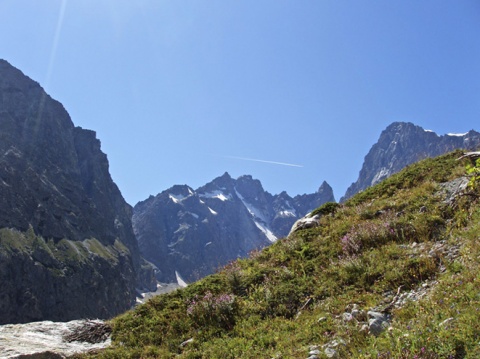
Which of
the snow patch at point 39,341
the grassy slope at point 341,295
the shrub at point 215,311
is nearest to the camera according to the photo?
the grassy slope at point 341,295

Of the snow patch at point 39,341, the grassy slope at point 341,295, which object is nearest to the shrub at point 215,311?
the grassy slope at point 341,295

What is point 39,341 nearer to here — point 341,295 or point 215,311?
point 215,311

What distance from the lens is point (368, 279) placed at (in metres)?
11.5

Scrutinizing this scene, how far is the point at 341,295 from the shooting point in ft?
36.6

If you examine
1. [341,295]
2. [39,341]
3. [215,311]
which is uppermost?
[39,341]

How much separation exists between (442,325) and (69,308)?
643 ft

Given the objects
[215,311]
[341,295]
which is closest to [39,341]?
[215,311]

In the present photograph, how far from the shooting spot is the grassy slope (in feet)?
25.1

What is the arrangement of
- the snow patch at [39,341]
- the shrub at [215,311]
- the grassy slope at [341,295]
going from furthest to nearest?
the shrub at [215,311] < the snow patch at [39,341] < the grassy slope at [341,295]

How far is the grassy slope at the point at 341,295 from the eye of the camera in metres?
7.66

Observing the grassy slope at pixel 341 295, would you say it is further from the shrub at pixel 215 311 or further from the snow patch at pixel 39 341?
the snow patch at pixel 39 341

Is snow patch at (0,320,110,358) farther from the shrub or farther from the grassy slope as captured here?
the shrub

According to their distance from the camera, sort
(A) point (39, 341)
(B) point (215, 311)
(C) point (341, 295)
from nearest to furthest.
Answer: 1. (C) point (341, 295)
2. (A) point (39, 341)
3. (B) point (215, 311)

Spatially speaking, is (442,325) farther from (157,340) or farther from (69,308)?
(69,308)
